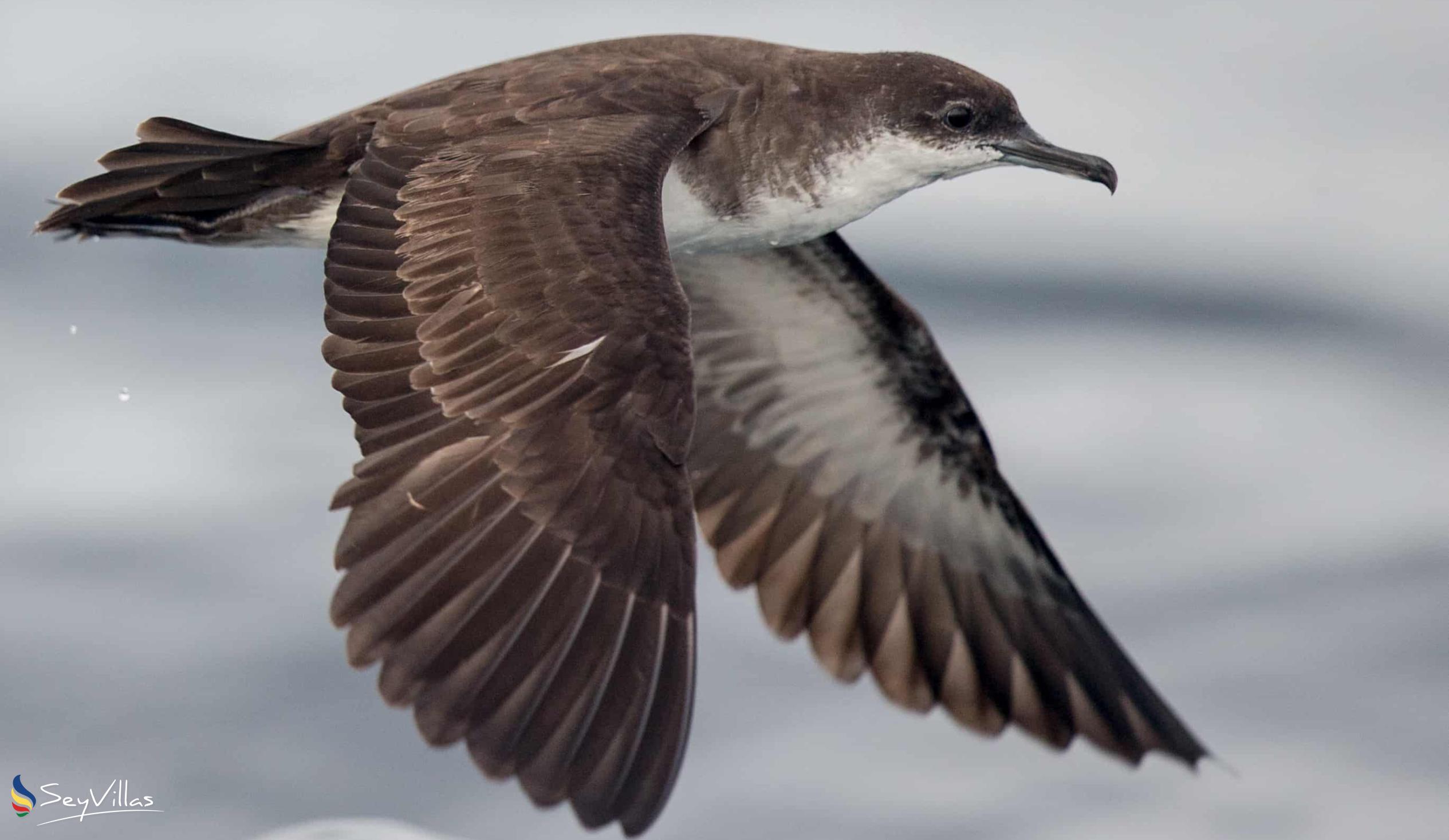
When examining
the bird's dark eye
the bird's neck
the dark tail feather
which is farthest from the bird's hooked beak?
the dark tail feather

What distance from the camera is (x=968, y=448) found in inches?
230

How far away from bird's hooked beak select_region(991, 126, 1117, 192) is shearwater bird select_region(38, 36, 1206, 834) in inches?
0.5

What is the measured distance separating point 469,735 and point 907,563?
2.41m

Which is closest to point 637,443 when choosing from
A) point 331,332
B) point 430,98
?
point 331,332

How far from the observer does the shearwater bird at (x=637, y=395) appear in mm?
3797

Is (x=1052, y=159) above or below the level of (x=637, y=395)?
above

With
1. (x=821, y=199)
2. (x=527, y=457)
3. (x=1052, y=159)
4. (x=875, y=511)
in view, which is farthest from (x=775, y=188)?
(x=527, y=457)

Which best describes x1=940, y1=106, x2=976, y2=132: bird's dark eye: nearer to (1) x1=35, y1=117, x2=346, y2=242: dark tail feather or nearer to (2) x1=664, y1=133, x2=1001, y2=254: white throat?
(2) x1=664, y1=133, x2=1001, y2=254: white throat

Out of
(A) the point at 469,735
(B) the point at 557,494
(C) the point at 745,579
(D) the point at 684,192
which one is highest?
(D) the point at 684,192

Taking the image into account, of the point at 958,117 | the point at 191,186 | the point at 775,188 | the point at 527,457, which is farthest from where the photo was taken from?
the point at 958,117

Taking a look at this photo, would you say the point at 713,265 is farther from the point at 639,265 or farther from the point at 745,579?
the point at 639,265

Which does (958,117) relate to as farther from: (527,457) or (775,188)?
(527,457)

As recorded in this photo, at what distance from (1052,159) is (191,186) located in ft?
8.08

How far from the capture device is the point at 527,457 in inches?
159
